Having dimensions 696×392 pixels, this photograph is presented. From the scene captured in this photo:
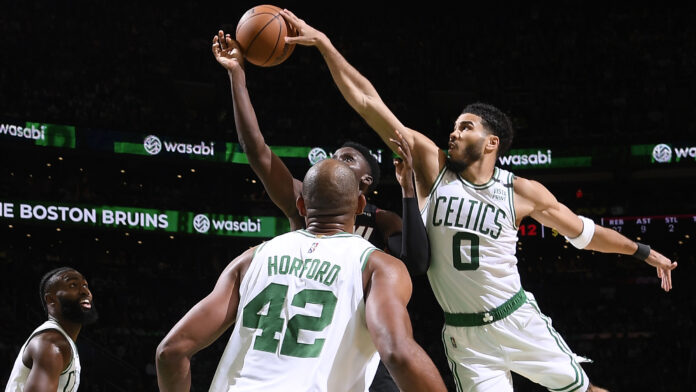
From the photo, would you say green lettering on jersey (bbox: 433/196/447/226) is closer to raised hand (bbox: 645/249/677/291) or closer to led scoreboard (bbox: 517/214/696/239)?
raised hand (bbox: 645/249/677/291)

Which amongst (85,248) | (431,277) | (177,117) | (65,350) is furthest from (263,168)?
(85,248)

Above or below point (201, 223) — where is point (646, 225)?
below

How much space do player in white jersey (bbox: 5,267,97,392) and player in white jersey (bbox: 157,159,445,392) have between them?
7.78ft

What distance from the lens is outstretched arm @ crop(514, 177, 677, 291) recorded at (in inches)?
175

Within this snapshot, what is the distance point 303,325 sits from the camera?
2514mm

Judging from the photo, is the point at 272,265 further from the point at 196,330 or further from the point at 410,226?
the point at 410,226

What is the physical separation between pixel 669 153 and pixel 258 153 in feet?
55.0

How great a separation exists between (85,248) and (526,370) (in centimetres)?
1890

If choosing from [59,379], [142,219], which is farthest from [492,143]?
[142,219]

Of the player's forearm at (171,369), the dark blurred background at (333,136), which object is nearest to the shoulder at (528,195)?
the player's forearm at (171,369)

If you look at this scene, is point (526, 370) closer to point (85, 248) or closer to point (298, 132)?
point (298, 132)

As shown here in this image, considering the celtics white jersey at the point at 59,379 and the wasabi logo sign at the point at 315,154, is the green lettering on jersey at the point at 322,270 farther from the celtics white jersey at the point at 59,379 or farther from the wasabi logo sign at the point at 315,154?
the wasabi logo sign at the point at 315,154

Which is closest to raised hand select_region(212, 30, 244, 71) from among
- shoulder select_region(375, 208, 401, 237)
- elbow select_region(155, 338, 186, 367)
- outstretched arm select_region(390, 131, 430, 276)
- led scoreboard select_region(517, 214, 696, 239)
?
outstretched arm select_region(390, 131, 430, 276)

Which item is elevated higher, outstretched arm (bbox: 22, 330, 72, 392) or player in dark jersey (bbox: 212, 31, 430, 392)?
player in dark jersey (bbox: 212, 31, 430, 392)
